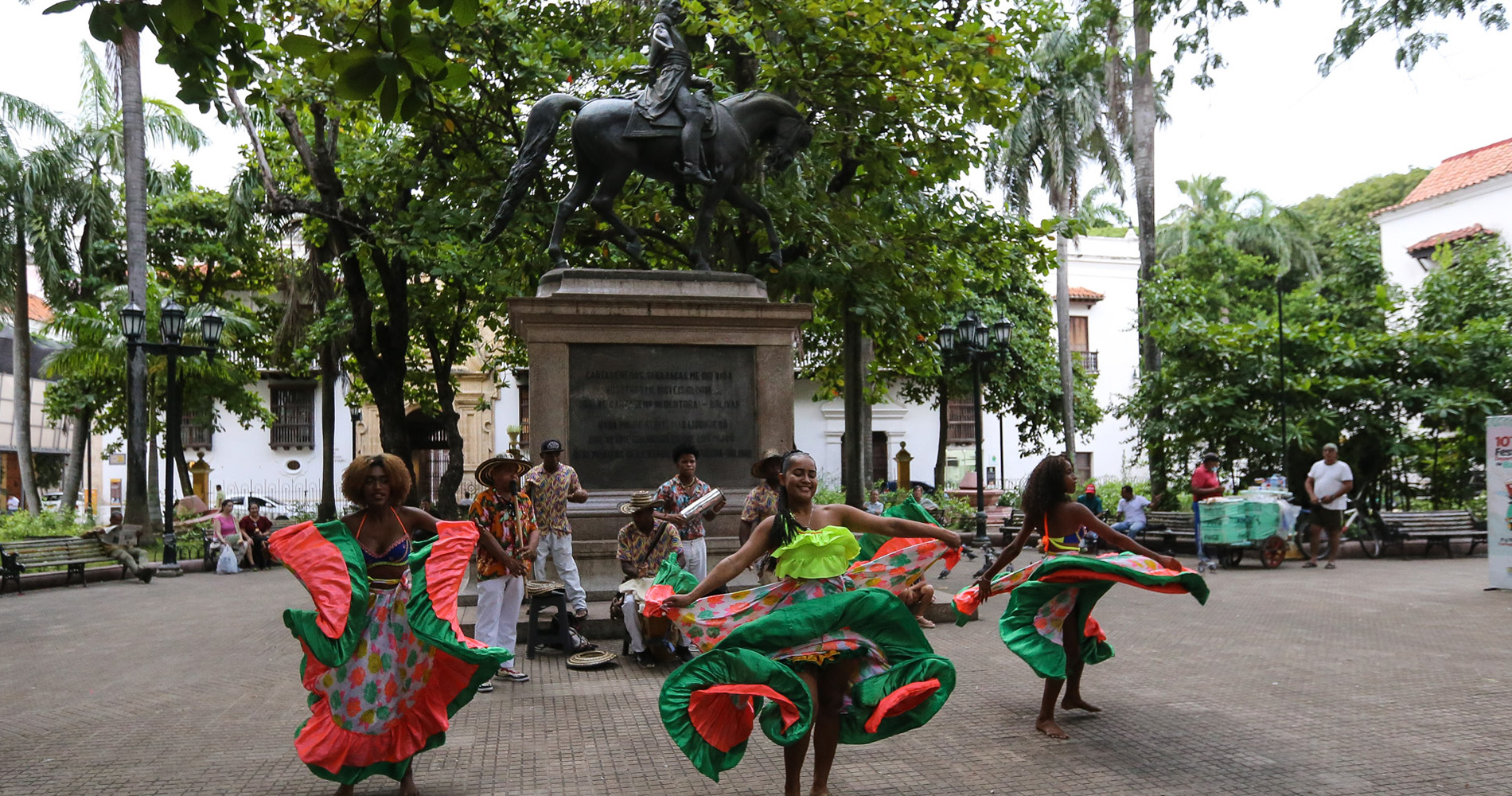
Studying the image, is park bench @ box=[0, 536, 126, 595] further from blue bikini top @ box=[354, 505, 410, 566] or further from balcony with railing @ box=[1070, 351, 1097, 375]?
balcony with railing @ box=[1070, 351, 1097, 375]

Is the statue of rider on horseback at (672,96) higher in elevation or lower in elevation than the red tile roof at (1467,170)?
lower

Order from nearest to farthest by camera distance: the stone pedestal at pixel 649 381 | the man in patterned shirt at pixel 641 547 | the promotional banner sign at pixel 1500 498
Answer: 1. the man in patterned shirt at pixel 641 547
2. the stone pedestal at pixel 649 381
3. the promotional banner sign at pixel 1500 498

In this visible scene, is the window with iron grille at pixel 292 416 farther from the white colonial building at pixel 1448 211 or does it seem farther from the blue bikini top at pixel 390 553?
the blue bikini top at pixel 390 553

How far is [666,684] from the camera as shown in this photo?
437 cm

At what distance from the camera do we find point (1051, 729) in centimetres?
593

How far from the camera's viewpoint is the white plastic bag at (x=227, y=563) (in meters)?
19.7

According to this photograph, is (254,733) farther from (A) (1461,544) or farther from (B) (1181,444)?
(A) (1461,544)

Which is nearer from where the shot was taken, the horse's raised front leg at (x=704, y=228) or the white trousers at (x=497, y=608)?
the white trousers at (x=497, y=608)

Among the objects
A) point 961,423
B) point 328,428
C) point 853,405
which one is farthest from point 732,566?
point 961,423

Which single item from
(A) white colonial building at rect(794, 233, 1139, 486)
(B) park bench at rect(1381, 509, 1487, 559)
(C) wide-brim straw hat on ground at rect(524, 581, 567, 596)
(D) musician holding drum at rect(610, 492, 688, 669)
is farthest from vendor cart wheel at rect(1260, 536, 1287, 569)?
(A) white colonial building at rect(794, 233, 1139, 486)

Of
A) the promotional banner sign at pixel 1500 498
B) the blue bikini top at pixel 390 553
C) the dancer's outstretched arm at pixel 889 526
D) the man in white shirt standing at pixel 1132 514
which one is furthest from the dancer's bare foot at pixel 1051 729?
the man in white shirt standing at pixel 1132 514

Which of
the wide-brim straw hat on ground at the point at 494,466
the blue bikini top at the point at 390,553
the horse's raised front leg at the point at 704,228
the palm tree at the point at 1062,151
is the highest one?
the palm tree at the point at 1062,151

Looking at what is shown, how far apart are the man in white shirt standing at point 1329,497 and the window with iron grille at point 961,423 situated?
26218 millimetres

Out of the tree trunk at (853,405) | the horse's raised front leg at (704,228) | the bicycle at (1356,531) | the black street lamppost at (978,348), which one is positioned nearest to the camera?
the horse's raised front leg at (704,228)
